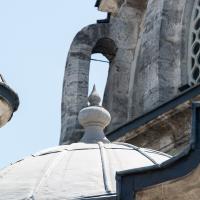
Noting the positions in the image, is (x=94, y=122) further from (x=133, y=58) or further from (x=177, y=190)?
(x=133, y=58)

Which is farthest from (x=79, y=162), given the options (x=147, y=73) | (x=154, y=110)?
(x=147, y=73)

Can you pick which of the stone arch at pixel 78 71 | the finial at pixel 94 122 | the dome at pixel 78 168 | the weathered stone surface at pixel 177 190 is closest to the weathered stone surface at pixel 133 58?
the stone arch at pixel 78 71

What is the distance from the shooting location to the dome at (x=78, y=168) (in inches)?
491

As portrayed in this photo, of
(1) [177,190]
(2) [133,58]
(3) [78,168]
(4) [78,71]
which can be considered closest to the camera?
(1) [177,190]

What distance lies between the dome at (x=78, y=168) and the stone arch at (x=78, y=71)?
36.0ft

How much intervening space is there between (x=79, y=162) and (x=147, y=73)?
38.7ft

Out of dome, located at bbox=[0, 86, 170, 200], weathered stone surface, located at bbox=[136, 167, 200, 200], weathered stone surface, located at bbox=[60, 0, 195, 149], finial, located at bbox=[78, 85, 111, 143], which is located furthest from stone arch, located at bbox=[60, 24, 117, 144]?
weathered stone surface, located at bbox=[136, 167, 200, 200]

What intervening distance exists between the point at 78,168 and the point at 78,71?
1344cm

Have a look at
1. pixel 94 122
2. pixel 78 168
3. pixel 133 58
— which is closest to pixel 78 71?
pixel 133 58

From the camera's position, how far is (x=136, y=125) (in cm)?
2205

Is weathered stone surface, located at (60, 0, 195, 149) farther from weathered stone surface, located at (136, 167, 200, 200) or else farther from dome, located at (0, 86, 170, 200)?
weathered stone surface, located at (136, 167, 200, 200)

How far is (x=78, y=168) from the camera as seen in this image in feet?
42.5

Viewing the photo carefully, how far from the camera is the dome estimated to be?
12469 millimetres

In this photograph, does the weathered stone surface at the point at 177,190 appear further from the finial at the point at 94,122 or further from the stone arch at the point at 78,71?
the stone arch at the point at 78,71
